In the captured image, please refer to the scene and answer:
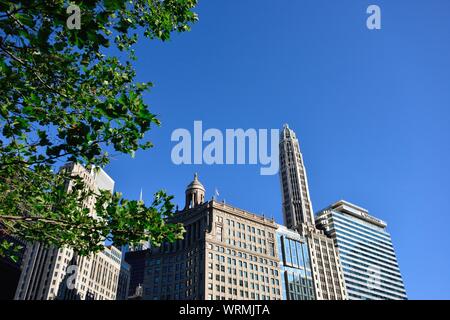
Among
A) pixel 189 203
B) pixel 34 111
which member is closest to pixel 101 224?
pixel 34 111

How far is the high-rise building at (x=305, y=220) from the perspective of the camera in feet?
394

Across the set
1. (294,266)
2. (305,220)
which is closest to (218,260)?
(294,266)

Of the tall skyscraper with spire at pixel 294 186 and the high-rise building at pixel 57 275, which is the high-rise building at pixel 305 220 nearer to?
the tall skyscraper with spire at pixel 294 186

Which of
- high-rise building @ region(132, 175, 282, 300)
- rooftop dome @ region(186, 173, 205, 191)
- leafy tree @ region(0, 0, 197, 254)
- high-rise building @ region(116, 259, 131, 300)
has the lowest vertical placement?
leafy tree @ region(0, 0, 197, 254)

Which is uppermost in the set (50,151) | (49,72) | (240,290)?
(240,290)

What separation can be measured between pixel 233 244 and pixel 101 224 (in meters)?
89.2

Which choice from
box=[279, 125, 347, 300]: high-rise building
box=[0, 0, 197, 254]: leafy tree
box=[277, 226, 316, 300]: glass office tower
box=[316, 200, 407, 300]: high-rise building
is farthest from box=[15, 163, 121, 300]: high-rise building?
box=[0, 0, 197, 254]: leafy tree

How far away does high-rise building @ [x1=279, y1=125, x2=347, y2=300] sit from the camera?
12012 centimetres

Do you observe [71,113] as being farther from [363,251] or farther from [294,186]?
[363,251]

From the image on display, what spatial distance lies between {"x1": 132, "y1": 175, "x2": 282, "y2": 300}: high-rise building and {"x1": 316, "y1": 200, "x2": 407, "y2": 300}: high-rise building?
4416 cm

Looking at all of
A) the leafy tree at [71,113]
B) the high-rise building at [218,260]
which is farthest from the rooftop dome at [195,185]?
the leafy tree at [71,113]

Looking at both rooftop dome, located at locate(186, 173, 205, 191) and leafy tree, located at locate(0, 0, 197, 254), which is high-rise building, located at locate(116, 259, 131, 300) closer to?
rooftop dome, located at locate(186, 173, 205, 191)
